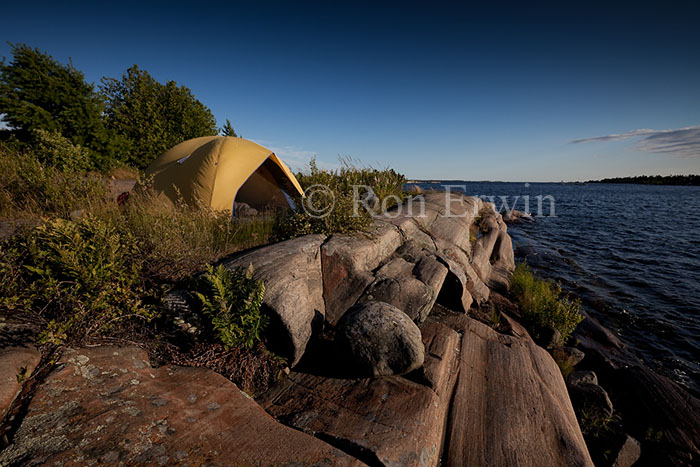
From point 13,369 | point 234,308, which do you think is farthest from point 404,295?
point 13,369

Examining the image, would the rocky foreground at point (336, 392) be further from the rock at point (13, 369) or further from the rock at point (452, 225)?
the rock at point (452, 225)

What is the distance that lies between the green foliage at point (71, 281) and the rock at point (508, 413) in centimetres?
401

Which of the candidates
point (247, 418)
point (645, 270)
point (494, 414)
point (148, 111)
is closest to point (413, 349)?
point (494, 414)

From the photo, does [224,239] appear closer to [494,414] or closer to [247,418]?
[247,418]

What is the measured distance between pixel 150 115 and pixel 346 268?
25899mm

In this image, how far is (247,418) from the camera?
2410 millimetres

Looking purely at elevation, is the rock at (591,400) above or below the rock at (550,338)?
below

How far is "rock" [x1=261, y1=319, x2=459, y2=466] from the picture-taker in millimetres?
2443

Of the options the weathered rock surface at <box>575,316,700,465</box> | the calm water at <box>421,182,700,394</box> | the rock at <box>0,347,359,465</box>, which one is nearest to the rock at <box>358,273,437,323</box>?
the rock at <box>0,347,359,465</box>

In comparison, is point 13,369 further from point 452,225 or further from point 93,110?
point 93,110

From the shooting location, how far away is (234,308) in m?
3.37

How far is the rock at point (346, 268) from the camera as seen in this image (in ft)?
14.7

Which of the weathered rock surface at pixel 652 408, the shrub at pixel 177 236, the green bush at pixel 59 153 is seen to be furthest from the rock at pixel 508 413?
the green bush at pixel 59 153

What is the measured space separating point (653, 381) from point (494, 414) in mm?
4350
